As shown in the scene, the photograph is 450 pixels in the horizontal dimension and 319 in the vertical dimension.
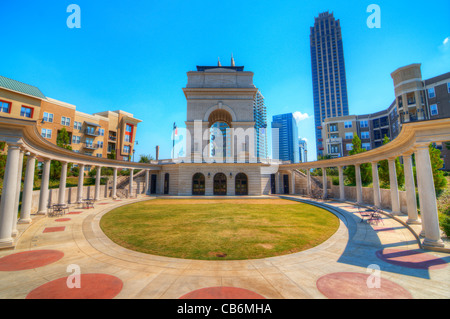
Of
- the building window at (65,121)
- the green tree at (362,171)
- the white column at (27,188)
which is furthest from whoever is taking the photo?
the building window at (65,121)

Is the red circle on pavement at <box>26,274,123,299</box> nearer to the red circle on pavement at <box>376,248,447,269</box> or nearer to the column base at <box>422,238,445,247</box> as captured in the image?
the red circle on pavement at <box>376,248,447,269</box>

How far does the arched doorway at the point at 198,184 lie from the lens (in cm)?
3572

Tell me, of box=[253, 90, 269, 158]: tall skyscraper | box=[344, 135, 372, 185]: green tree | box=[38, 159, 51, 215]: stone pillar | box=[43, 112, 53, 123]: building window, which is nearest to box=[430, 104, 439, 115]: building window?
box=[344, 135, 372, 185]: green tree

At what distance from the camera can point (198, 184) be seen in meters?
35.9

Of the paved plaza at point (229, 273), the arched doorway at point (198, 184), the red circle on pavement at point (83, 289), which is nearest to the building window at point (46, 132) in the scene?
the arched doorway at point (198, 184)

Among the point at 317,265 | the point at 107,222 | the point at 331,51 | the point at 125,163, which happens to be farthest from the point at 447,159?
the point at 331,51

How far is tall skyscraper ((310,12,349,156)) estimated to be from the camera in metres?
131

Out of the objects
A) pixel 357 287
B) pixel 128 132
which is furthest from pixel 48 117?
pixel 357 287

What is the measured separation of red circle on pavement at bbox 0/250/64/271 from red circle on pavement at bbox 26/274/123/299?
231 centimetres

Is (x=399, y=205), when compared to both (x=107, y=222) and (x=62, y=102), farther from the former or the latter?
(x=62, y=102)

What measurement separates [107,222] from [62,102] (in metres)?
43.3

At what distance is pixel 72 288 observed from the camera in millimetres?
5664

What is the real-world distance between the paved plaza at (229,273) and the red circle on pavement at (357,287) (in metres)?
0.02

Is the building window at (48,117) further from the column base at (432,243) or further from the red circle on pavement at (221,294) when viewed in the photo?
the column base at (432,243)
